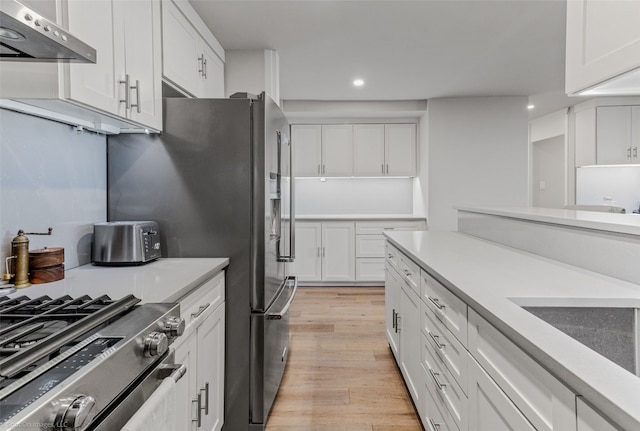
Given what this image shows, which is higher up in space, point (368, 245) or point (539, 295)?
point (539, 295)

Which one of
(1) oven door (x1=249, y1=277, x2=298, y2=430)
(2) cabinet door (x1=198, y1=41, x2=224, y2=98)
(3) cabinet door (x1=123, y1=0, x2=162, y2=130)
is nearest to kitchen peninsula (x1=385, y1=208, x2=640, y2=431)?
(1) oven door (x1=249, y1=277, x2=298, y2=430)

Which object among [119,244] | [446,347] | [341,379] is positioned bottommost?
[341,379]

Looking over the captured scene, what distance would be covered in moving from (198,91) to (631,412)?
2646 mm

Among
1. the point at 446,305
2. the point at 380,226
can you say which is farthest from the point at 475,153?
the point at 446,305

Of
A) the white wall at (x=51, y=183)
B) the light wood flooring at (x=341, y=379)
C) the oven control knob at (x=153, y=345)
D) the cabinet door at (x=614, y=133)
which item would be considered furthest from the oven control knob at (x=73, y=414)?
the cabinet door at (x=614, y=133)

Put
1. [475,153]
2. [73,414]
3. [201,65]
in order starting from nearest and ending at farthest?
[73,414]
[201,65]
[475,153]

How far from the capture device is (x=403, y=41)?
3094 mm

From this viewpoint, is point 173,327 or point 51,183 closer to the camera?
point 173,327

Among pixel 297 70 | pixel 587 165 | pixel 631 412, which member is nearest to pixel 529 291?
pixel 631 412

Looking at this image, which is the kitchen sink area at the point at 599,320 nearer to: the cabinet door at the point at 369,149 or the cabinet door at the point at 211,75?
the cabinet door at the point at 211,75

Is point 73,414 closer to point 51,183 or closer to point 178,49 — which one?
point 51,183

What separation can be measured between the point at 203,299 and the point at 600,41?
1.81m

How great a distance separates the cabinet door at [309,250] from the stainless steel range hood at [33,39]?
158 inches

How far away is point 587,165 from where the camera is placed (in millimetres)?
5297
